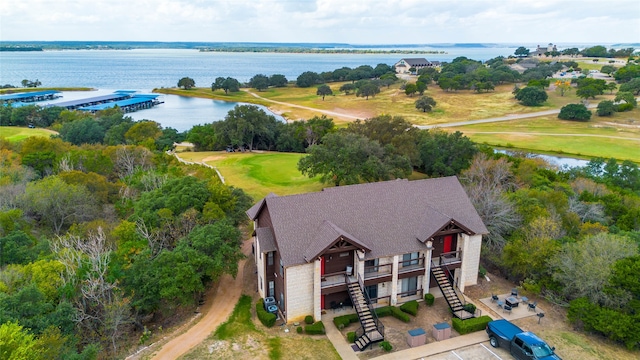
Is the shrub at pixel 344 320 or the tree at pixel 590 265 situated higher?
the tree at pixel 590 265

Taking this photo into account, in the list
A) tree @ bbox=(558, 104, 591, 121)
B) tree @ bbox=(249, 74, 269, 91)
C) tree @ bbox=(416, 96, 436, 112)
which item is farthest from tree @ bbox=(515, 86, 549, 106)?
tree @ bbox=(249, 74, 269, 91)

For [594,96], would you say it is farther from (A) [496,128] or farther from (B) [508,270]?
(B) [508,270]

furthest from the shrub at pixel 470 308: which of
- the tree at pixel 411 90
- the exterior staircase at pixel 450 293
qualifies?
the tree at pixel 411 90

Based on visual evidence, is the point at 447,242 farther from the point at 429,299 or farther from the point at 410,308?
the point at 410,308

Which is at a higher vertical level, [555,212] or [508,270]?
[555,212]

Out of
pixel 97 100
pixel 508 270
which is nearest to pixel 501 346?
pixel 508 270

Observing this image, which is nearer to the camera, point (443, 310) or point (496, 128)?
point (443, 310)

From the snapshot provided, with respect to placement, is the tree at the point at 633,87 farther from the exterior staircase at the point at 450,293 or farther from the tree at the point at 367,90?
the exterior staircase at the point at 450,293
